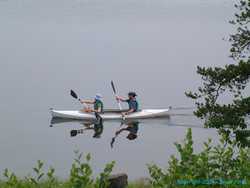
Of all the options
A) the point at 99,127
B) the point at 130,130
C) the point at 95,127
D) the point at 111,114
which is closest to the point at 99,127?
the point at 99,127

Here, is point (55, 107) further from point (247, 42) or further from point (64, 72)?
point (247, 42)

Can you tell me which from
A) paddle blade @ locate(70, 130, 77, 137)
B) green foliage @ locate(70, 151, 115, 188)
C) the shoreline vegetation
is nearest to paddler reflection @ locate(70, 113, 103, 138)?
paddle blade @ locate(70, 130, 77, 137)

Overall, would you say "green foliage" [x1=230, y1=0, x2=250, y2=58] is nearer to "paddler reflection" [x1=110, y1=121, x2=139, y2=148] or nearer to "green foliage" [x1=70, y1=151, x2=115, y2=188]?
"green foliage" [x1=70, y1=151, x2=115, y2=188]

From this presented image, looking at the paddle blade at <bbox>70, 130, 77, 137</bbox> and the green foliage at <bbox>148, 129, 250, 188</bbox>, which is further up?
the paddle blade at <bbox>70, 130, 77, 137</bbox>

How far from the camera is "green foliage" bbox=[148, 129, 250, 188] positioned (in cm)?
405

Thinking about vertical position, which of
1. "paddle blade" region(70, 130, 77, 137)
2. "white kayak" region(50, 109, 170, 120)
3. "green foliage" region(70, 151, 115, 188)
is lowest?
"green foliage" region(70, 151, 115, 188)

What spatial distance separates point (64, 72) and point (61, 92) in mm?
7563

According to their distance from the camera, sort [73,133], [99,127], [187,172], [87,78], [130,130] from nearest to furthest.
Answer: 1. [187,172]
2. [73,133]
3. [130,130]
4. [99,127]
5. [87,78]

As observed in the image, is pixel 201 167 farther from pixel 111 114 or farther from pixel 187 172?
pixel 111 114

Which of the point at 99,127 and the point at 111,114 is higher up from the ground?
the point at 111,114

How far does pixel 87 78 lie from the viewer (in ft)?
126

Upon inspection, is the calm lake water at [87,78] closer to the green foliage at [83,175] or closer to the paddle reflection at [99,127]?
the paddle reflection at [99,127]

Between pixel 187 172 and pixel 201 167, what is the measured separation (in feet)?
0.46

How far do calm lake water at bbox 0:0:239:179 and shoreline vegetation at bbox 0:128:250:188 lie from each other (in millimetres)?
11313
